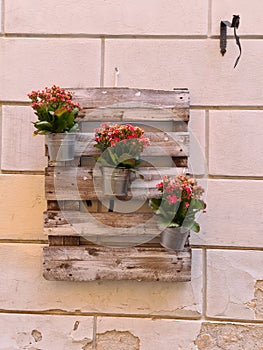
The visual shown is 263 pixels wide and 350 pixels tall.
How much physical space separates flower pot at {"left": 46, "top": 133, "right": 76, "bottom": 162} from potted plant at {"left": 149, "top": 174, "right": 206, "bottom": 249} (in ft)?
1.52

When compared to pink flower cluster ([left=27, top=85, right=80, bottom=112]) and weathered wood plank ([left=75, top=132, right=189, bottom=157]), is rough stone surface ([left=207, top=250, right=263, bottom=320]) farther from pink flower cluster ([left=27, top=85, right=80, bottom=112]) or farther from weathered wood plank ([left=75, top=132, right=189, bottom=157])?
pink flower cluster ([left=27, top=85, right=80, bottom=112])

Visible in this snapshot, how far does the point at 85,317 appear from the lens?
94.9 inches

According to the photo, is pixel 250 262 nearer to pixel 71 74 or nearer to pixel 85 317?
pixel 85 317

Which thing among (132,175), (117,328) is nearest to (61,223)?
(132,175)

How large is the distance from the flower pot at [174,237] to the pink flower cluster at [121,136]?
1.35 ft

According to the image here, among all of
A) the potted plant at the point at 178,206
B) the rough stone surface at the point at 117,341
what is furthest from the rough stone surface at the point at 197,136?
the rough stone surface at the point at 117,341

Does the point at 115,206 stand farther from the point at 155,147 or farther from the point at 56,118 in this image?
the point at 56,118

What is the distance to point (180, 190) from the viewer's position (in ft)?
6.99

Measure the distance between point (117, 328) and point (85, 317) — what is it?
176mm

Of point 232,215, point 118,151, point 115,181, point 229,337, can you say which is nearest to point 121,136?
point 118,151

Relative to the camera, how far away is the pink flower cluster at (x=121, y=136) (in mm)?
2143

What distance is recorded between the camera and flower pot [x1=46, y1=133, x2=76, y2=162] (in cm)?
221

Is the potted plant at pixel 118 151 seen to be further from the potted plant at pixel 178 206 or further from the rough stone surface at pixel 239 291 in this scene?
the rough stone surface at pixel 239 291

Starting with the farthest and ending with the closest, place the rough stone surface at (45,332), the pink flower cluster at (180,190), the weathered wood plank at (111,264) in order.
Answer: the rough stone surface at (45,332), the weathered wood plank at (111,264), the pink flower cluster at (180,190)
